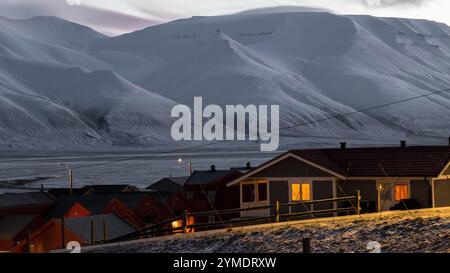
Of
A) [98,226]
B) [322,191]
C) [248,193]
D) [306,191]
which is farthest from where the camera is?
[98,226]

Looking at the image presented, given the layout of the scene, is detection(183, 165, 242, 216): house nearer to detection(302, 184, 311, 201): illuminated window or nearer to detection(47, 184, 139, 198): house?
detection(47, 184, 139, 198): house

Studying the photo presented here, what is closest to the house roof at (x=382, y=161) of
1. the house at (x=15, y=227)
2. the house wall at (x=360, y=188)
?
the house wall at (x=360, y=188)

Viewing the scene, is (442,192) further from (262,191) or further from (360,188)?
(262,191)

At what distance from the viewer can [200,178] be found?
292 feet

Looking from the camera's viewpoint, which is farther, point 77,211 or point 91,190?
point 91,190

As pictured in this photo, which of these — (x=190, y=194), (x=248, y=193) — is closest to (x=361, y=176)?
(x=248, y=193)

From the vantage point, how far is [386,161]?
1655 inches

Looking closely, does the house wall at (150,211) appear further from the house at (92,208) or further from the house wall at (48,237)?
the house wall at (48,237)

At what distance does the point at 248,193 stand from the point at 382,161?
8803mm

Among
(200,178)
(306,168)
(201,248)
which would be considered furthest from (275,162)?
(200,178)
